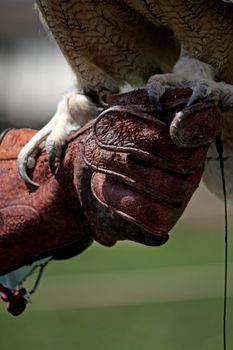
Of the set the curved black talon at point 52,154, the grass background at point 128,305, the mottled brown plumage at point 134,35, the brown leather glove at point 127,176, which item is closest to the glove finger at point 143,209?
the brown leather glove at point 127,176

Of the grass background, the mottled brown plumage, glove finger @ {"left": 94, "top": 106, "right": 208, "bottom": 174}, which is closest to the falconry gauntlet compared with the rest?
glove finger @ {"left": 94, "top": 106, "right": 208, "bottom": 174}

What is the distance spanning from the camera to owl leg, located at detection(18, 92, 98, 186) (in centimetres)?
204

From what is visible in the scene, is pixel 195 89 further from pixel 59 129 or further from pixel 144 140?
pixel 59 129

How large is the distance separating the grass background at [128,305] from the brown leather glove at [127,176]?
2823 mm

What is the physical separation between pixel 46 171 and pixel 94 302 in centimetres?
521

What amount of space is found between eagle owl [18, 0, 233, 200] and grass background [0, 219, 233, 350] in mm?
2570

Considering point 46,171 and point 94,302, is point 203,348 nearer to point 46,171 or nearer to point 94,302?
point 94,302

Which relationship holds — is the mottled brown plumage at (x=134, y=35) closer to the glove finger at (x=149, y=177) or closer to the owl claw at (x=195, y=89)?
the owl claw at (x=195, y=89)

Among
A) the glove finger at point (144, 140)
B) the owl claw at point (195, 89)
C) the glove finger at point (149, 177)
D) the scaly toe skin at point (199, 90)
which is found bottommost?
the glove finger at point (149, 177)

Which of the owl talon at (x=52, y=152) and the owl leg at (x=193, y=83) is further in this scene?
the owl talon at (x=52, y=152)

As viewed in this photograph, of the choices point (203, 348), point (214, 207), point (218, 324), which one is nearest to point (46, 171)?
point (203, 348)

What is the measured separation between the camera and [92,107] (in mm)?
2293

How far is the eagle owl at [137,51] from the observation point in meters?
2.05

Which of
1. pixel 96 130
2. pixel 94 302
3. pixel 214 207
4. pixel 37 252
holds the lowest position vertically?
pixel 214 207
